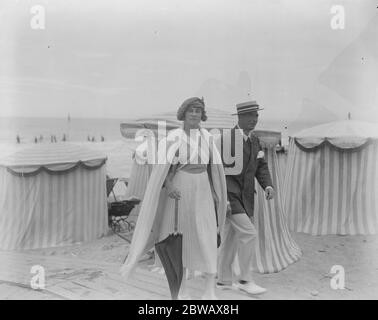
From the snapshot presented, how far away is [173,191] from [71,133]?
3.15ft

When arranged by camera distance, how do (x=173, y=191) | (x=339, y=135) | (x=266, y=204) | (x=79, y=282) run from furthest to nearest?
(x=339, y=135)
(x=266, y=204)
(x=79, y=282)
(x=173, y=191)

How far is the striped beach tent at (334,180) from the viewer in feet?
11.9

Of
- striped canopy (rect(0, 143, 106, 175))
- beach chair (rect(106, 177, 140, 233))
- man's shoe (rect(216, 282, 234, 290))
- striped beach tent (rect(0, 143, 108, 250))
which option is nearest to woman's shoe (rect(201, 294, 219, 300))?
man's shoe (rect(216, 282, 234, 290))

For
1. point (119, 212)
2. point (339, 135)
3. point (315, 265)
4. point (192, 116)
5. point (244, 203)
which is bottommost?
point (315, 265)

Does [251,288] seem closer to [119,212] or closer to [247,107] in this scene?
[119,212]

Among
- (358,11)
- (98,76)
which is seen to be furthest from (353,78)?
(98,76)

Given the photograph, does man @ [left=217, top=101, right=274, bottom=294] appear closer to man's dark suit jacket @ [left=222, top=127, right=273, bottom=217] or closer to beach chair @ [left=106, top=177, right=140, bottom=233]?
man's dark suit jacket @ [left=222, top=127, right=273, bottom=217]

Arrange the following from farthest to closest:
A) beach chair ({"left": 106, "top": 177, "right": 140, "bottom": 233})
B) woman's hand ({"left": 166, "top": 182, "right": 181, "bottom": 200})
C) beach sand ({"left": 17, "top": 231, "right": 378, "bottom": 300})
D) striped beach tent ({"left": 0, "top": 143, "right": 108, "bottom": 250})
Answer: beach chair ({"left": 106, "top": 177, "right": 140, "bottom": 233})
striped beach tent ({"left": 0, "top": 143, "right": 108, "bottom": 250})
beach sand ({"left": 17, "top": 231, "right": 378, "bottom": 300})
woman's hand ({"left": 166, "top": 182, "right": 181, "bottom": 200})

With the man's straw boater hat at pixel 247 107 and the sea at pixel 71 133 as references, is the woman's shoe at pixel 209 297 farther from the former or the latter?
the man's straw boater hat at pixel 247 107

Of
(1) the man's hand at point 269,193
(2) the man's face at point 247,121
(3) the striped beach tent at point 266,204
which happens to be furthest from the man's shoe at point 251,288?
(2) the man's face at point 247,121

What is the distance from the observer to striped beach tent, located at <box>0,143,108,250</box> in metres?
3.27

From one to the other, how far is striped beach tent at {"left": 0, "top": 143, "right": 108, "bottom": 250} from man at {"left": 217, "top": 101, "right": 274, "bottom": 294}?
1024 millimetres

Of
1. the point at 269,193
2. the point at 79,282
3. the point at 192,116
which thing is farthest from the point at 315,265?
the point at 79,282

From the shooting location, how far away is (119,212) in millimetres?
3430
